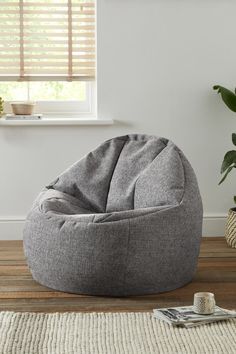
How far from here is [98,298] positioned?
145 inches

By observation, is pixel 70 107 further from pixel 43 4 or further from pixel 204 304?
pixel 204 304

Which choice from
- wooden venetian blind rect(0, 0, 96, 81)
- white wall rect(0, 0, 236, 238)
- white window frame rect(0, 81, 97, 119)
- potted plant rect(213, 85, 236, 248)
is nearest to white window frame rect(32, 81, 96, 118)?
white window frame rect(0, 81, 97, 119)

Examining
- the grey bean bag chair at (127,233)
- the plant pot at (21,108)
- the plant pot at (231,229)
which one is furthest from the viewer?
the plant pot at (21,108)

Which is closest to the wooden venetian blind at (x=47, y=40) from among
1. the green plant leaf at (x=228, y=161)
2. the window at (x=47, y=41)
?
the window at (x=47, y=41)

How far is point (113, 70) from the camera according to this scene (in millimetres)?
5074

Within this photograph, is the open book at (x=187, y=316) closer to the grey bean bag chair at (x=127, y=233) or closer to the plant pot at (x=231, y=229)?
the grey bean bag chair at (x=127, y=233)

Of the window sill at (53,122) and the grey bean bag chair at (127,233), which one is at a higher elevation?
the window sill at (53,122)

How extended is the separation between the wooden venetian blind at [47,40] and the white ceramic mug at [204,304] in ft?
7.60


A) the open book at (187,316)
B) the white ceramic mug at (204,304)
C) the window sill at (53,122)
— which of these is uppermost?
the window sill at (53,122)

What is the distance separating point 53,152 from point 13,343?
7.37 ft

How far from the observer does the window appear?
5180 millimetres

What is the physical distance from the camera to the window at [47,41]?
17.0ft

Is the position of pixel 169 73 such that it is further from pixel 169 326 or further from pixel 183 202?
pixel 169 326

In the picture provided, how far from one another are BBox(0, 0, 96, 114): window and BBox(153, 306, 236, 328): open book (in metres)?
2.27
